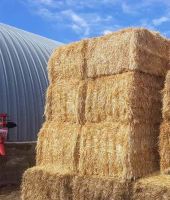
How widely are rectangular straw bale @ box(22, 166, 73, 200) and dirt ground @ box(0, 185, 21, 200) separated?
241 cm

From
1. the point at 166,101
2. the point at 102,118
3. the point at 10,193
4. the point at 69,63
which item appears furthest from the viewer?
the point at 10,193

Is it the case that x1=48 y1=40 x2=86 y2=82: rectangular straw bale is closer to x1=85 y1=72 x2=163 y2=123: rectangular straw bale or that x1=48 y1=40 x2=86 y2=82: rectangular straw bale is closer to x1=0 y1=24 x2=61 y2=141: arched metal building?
x1=85 y1=72 x2=163 y2=123: rectangular straw bale

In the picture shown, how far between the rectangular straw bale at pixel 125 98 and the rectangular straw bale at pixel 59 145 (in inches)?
21.3

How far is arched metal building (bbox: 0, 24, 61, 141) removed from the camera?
49.2 feet

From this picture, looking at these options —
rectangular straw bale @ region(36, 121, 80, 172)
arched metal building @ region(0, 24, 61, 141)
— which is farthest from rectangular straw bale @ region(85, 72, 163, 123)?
arched metal building @ region(0, 24, 61, 141)

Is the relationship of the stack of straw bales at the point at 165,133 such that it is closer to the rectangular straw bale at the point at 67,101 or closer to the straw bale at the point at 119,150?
the straw bale at the point at 119,150

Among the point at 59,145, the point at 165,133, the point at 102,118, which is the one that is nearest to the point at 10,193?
the point at 59,145

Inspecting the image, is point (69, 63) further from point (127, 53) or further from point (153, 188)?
point (153, 188)

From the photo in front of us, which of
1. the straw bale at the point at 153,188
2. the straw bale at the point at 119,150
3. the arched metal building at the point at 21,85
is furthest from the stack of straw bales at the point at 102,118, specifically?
the arched metal building at the point at 21,85

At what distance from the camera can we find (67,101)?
876 cm

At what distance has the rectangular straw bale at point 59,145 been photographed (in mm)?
8383

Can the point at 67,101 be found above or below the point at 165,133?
above

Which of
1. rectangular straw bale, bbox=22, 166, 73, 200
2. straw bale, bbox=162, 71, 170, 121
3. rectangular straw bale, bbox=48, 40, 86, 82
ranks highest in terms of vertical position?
rectangular straw bale, bbox=48, 40, 86, 82

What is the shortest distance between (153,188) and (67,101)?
2.72m
